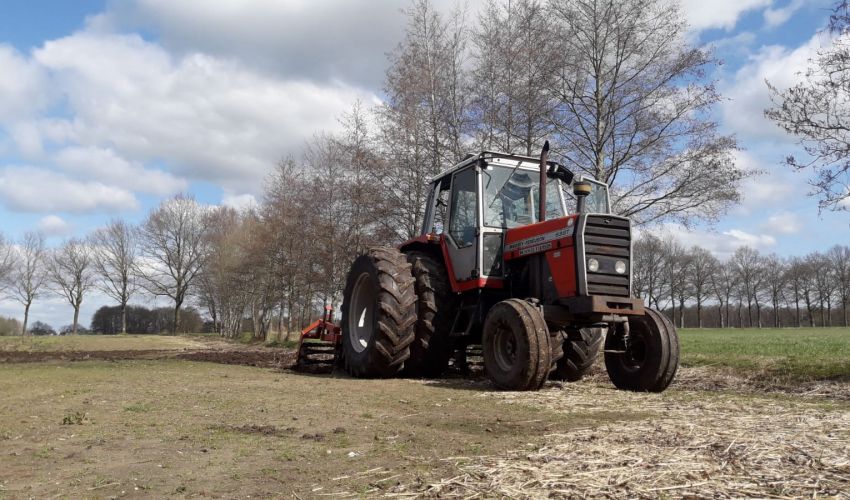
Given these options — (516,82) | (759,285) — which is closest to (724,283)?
(759,285)

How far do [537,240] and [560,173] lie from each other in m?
1.81

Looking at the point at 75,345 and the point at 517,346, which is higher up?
the point at 517,346

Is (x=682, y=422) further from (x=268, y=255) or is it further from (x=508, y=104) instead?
(x=268, y=255)

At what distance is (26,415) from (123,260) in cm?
5700

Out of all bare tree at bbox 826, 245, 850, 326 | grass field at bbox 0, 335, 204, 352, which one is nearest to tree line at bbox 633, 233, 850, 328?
bare tree at bbox 826, 245, 850, 326

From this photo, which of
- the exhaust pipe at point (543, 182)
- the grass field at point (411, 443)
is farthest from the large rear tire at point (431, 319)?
the exhaust pipe at point (543, 182)

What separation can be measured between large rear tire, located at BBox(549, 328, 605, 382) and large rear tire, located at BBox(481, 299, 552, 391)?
157cm

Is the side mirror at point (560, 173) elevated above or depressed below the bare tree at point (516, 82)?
below

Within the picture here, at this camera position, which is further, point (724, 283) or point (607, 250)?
point (724, 283)

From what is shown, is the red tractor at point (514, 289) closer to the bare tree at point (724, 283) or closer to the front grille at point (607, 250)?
the front grille at point (607, 250)

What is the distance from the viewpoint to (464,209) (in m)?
9.01

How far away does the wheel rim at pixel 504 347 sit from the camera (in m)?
7.56

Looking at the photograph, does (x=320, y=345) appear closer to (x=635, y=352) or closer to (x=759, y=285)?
(x=635, y=352)

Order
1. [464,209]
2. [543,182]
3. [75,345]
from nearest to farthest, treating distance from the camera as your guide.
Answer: [543,182] < [464,209] < [75,345]
